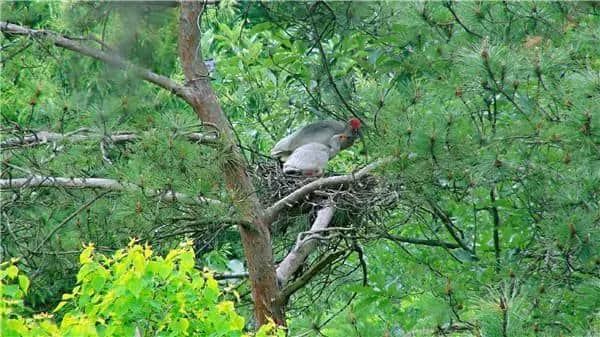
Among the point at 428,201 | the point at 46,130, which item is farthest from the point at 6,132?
the point at 428,201

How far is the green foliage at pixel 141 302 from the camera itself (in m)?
3.95

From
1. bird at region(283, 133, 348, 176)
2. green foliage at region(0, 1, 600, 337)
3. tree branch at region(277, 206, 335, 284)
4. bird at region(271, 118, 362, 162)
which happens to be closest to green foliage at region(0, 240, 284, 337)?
green foliage at region(0, 1, 600, 337)

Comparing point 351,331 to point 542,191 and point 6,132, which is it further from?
point 6,132

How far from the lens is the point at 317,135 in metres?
7.27

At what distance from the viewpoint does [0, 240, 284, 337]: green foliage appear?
395 cm

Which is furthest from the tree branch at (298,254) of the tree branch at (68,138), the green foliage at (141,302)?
the green foliage at (141,302)

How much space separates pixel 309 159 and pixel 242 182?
1078 mm

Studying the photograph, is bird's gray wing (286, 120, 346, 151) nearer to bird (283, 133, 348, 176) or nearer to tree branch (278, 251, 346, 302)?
bird (283, 133, 348, 176)

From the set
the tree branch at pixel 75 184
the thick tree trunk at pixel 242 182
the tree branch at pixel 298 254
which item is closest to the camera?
the tree branch at pixel 75 184

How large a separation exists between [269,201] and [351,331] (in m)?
1.55

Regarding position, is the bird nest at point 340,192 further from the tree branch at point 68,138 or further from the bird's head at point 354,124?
the tree branch at point 68,138

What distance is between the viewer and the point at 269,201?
6.61m

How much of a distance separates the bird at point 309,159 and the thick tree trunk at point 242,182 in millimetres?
926

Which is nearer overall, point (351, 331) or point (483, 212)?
point (351, 331)
